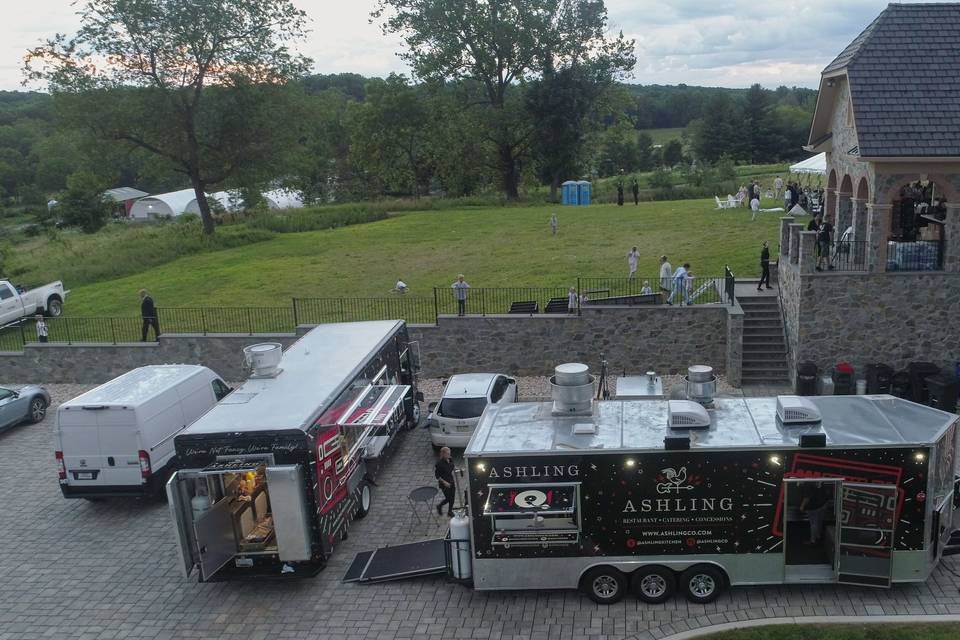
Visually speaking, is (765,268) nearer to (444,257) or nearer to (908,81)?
(908,81)

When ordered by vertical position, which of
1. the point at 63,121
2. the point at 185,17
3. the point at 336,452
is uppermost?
the point at 185,17

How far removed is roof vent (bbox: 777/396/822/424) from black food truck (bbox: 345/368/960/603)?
0.07 feet

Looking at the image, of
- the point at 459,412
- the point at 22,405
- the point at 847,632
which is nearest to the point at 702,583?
the point at 847,632

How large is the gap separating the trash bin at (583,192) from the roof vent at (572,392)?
38.3 m

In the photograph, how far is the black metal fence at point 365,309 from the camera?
24.2m

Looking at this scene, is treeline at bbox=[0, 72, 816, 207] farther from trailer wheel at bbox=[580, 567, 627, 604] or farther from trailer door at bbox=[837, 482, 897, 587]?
trailer door at bbox=[837, 482, 897, 587]

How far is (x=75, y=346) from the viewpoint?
23.7m

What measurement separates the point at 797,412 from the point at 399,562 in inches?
254

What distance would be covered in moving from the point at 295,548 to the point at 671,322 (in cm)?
1292

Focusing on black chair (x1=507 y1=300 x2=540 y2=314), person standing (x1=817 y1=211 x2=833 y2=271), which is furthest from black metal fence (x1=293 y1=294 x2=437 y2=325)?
person standing (x1=817 y1=211 x2=833 y2=271)

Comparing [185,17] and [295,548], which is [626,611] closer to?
[295,548]

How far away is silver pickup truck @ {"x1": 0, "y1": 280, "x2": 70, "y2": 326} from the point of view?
26484 mm

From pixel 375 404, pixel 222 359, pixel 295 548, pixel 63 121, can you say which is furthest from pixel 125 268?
pixel 295 548

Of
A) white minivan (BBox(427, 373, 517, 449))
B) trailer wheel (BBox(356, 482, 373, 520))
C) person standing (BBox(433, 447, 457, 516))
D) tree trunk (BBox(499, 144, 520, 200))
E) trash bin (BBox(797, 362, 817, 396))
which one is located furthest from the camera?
tree trunk (BBox(499, 144, 520, 200))
